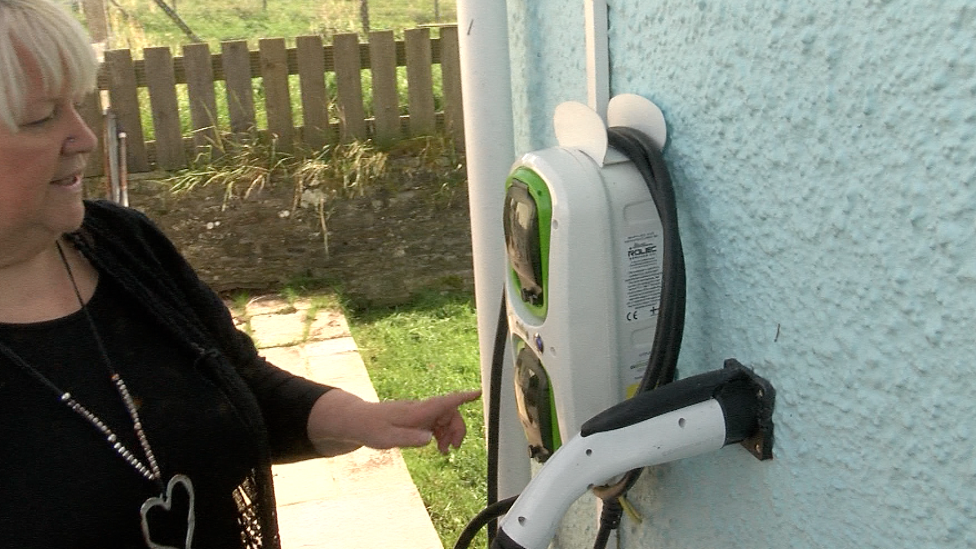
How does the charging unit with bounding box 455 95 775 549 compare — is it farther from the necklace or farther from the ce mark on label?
the necklace

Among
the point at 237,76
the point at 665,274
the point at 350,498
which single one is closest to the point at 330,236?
the point at 237,76

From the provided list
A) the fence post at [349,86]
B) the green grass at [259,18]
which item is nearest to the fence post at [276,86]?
the fence post at [349,86]

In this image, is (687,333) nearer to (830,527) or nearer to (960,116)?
(830,527)

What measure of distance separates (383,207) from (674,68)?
4243 millimetres

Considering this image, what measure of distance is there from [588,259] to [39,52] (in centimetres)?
79

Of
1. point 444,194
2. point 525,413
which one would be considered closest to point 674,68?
point 525,413

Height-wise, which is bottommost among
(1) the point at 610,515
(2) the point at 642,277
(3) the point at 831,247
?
(1) the point at 610,515

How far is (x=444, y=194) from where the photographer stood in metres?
5.24

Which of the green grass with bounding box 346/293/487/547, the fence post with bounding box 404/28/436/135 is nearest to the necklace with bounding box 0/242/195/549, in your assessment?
the green grass with bounding box 346/293/487/547

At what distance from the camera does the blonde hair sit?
120 centimetres

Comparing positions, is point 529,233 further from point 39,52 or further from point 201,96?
point 201,96

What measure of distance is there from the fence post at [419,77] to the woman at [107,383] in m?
3.85

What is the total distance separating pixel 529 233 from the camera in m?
1.13

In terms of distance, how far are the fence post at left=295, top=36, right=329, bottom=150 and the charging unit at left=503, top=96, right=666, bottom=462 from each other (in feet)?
13.9
